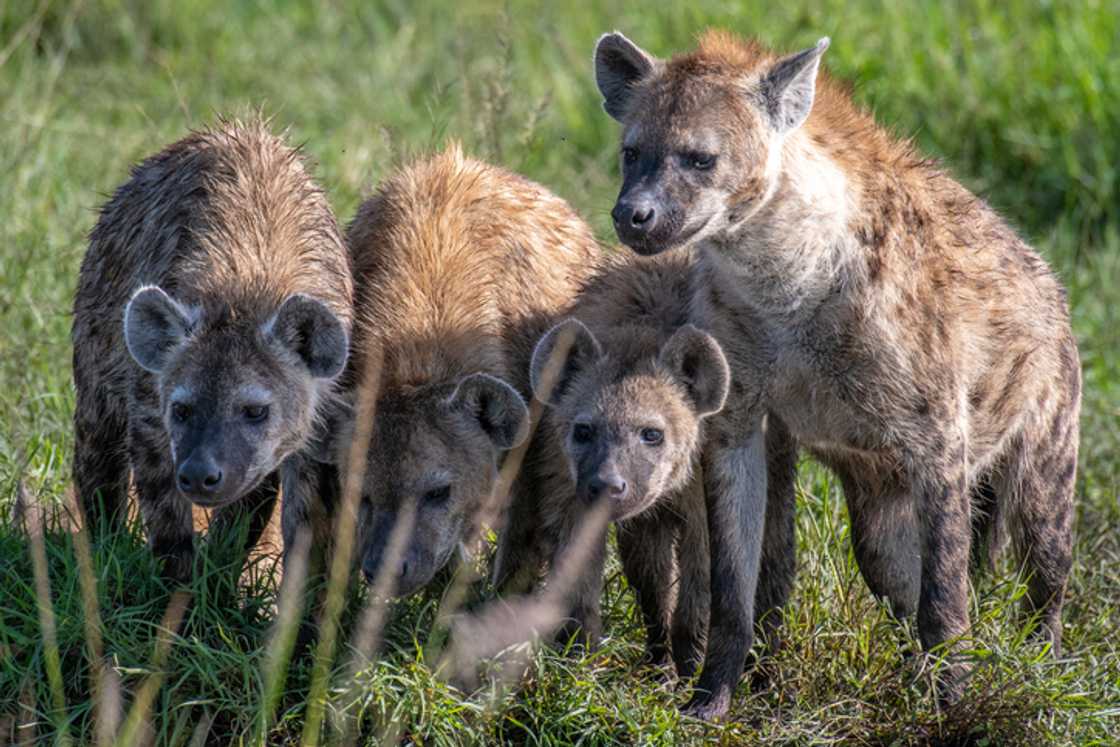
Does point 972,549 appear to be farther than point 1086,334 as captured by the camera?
No

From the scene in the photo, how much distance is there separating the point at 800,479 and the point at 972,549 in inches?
23.6

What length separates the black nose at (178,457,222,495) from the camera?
146 inches

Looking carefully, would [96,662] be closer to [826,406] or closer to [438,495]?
[438,495]

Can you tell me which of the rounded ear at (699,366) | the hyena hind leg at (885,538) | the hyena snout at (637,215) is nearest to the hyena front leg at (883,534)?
the hyena hind leg at (885,538)

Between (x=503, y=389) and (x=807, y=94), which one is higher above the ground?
(x=807, y=94)

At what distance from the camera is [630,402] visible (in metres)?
4.16

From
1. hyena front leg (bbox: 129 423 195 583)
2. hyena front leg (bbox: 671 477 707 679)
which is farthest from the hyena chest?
hyena front leg (bbox: 129 423 195 583)

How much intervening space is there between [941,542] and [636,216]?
104cm

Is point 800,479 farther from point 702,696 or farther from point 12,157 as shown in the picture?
point 12,157

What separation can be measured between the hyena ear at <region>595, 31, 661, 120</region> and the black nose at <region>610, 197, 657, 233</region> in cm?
48

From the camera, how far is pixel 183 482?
3.74 metres

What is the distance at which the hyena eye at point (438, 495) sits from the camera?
4066mm

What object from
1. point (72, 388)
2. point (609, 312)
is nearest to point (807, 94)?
point (609, 312)

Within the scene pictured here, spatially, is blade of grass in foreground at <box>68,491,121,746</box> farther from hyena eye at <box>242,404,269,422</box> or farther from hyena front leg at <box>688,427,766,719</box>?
hyena front leg at <box>688,427,766,719</box>
